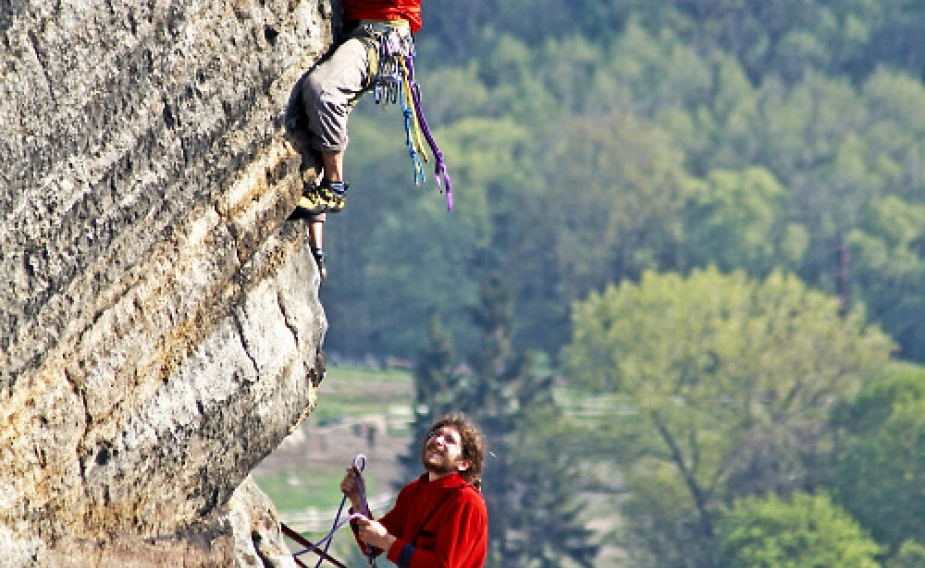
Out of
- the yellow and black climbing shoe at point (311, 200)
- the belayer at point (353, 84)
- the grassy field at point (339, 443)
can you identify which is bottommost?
the grassy field at point (339, 443)

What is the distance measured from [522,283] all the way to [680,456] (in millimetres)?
28539

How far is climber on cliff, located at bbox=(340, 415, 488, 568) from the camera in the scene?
732 centimetres

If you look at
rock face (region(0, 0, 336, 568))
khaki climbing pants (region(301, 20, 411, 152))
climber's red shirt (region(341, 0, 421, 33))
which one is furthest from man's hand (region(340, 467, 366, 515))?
climber's red shirt (region(341, 0, 421, 33))

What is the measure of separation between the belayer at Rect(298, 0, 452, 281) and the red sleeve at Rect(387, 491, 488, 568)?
214 centimetres

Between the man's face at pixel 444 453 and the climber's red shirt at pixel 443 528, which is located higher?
the man's face at pixel 444 453

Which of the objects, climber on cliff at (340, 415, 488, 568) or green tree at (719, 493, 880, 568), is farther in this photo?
green tree at (719, 493, 880, 568)

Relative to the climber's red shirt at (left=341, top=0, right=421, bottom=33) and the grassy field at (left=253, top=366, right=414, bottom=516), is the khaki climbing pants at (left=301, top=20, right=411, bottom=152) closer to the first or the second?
the climber's red shirt at (left=341, top=0, right=421, bottom=33)

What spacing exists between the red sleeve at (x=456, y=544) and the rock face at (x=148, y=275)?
4.60 ft

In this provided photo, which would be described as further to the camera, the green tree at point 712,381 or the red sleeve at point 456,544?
the green tree at point 712,381

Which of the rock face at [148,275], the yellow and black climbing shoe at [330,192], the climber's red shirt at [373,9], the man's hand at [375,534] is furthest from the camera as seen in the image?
the yellow and black climbing shoe at [330,192]

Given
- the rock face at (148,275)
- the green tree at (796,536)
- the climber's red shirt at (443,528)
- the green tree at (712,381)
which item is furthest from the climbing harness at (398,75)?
the green tree at (712,381)

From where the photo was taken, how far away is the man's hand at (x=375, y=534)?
742 centimetres

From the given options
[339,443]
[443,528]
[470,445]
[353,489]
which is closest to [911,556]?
[339,443]

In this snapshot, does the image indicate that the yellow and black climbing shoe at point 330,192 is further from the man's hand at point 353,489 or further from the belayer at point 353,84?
the man's hand at point 353,489
